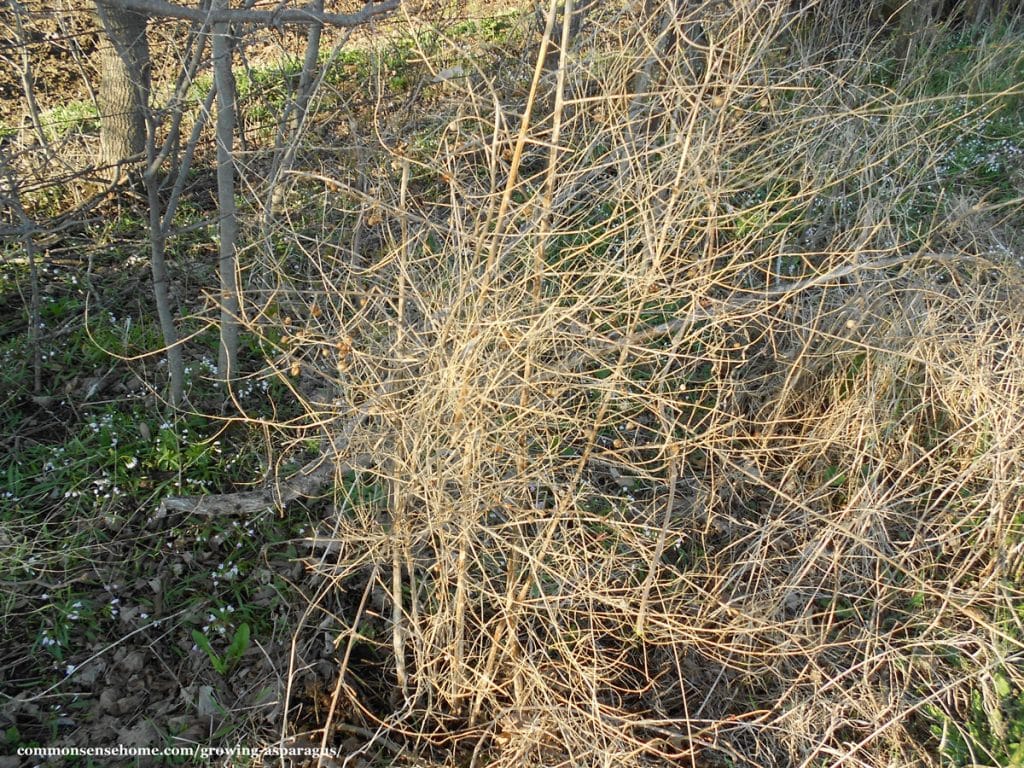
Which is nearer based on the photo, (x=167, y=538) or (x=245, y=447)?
(x=167, y=538)

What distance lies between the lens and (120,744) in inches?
102

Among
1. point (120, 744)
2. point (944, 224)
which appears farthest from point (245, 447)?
point (944, 224)

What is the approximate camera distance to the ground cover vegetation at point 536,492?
2.29 meters

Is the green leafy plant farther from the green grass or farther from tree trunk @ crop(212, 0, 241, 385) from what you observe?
the green grass

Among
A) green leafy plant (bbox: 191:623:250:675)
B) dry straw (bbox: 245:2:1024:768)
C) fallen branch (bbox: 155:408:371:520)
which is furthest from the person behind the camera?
fallen branch (bbox: 155:408:371:520)

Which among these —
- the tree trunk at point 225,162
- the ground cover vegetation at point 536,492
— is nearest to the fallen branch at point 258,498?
the ground cover vegetation at point 536,492

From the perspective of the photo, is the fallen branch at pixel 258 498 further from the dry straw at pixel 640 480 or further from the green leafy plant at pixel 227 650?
the green leafy plant at pixel 227 650

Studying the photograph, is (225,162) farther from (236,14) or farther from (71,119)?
(71,119)

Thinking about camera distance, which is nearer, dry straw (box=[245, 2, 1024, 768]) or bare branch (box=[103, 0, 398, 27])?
dry straw (box=[245, 2, 1024, 768])

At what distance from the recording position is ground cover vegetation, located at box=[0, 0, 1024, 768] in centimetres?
229

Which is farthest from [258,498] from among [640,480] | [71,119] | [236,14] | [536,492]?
[71,119]

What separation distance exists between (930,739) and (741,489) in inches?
45.3

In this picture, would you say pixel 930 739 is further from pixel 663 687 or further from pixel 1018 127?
pixel 1018 127

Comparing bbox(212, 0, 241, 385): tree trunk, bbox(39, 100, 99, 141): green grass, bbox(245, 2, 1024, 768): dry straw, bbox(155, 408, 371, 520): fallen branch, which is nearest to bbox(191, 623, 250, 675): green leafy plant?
bbox(245, 2, 1024, 768): dry straw
